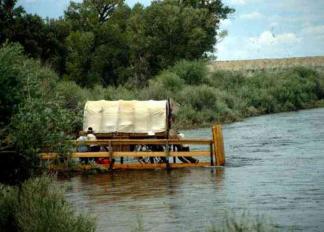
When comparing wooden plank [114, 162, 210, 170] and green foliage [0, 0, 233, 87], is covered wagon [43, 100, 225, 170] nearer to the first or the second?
wooden plank [114, 162, 210, 170]

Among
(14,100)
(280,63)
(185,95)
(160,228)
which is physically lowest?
(160,228)

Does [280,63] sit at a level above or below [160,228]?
above

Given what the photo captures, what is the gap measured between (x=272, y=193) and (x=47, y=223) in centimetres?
1125

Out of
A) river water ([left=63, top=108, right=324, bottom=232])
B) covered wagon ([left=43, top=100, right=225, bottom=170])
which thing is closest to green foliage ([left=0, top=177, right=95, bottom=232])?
river water ([left=63, top=108, right=324, bottom=232])

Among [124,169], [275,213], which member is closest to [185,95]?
[124,169]

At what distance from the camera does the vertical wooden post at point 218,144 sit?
28.4m

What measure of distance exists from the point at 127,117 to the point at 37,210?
61.8ft

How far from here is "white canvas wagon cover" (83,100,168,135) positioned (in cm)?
3203

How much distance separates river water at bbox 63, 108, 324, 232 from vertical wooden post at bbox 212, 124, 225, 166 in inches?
16.3

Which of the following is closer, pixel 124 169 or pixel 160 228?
pixel 160 228

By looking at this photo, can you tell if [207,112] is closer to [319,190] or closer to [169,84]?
[169,84]

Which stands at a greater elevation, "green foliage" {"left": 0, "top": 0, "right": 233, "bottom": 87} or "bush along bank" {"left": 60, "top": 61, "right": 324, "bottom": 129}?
"green foliage" {"left": 0, "top": 0, "right": 233, "bottom": 87}

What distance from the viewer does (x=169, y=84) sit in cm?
6450

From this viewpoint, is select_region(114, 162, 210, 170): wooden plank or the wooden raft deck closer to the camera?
the wooden raft deck
